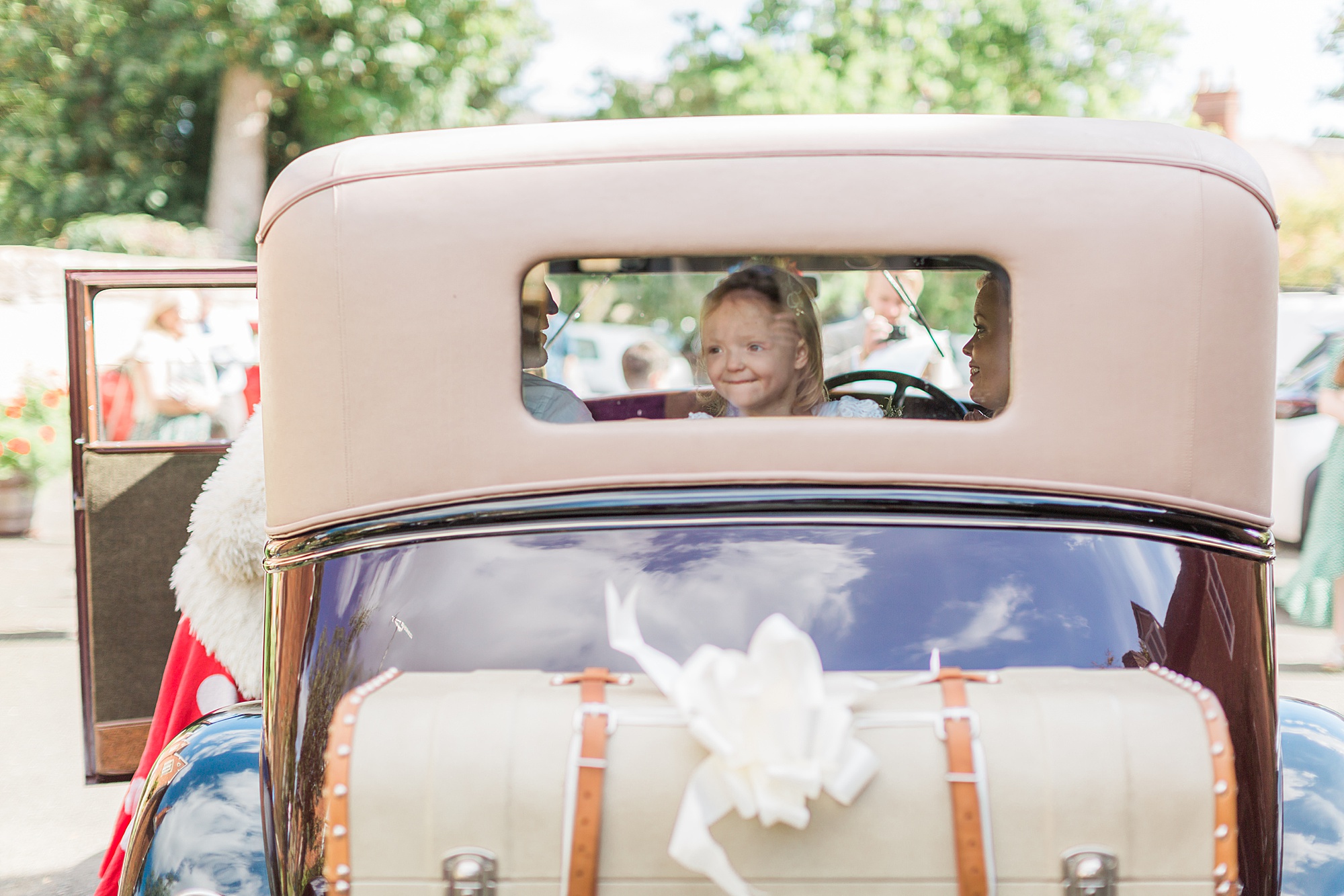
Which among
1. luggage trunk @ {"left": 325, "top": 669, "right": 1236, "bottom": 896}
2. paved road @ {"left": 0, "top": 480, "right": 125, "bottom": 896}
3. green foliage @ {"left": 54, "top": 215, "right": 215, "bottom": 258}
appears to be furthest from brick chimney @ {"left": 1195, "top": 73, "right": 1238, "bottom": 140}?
luggage trunk @ {"left": 325, "top": 669, "right": 1236, "bottom": 896}

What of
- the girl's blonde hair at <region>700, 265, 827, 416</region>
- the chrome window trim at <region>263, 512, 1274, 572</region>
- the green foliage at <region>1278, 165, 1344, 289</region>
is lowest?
the chrome window trim at <region>263, 512, 1274, 572</region>

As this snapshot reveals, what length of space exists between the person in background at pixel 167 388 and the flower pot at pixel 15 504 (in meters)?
4.85

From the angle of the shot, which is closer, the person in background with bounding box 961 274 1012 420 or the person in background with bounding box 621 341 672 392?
the person in background with bounding box 961 274 1012 420

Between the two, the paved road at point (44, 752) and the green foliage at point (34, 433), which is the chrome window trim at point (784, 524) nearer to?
the paved road at point (44, 752)

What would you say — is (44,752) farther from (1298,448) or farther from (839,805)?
(1298,448)

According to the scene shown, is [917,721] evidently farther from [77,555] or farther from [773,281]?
[77,555]

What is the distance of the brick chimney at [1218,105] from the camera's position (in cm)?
2834

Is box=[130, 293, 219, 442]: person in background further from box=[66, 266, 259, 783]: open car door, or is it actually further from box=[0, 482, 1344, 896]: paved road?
box=[66, 266, 259, 783]: open car door

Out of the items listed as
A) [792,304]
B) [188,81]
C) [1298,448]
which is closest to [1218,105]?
[1298,448]

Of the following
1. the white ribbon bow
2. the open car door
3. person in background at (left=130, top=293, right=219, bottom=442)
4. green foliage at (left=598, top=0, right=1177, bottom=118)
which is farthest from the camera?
green foliage at (left=598, top=0, right=1177, bottom=118)

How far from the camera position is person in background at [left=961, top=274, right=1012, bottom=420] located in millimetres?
1857

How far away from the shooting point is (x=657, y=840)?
1341 mm

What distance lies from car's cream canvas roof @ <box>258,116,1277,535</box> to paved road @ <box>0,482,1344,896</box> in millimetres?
2649

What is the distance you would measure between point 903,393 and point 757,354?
1426 mm
